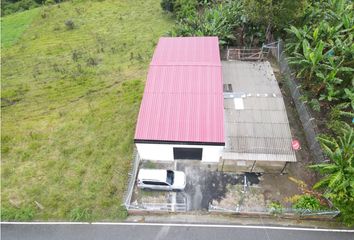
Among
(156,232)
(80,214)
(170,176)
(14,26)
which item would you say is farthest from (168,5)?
(156,232)

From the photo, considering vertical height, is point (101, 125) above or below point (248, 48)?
below

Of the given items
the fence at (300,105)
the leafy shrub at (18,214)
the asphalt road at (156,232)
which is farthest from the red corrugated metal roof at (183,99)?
the leafy shrub at (18,214)

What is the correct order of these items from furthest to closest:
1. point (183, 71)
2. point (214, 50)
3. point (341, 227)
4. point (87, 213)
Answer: point (214, 50)
point (183, 71)
point (87, 213)
point (341, 227)

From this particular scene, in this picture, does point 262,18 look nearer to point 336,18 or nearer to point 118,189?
point 336,18

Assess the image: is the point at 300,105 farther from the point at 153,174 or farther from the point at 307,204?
the point at 153,174

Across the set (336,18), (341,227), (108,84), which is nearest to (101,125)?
(108,84)

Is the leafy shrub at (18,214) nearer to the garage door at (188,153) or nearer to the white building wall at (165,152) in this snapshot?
the white building wall at (165,152)

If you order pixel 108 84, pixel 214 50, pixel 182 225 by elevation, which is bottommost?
pixel 182 225

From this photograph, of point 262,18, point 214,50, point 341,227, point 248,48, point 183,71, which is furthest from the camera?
point 248,48
